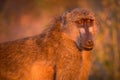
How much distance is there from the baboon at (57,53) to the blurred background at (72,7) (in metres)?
0.79

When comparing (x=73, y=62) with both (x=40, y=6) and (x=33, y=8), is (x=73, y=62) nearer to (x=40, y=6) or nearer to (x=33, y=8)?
(x=40, y=6)

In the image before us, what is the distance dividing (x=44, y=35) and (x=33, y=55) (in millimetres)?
293

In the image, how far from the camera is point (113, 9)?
33.7 ft

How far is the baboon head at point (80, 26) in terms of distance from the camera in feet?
21.4

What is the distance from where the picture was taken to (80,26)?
21.7 ft

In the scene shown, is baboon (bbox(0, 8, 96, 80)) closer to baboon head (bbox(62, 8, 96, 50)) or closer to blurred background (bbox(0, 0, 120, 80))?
baboon head (bbox(62, 8, 96, 50))

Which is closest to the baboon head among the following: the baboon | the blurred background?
the baboon

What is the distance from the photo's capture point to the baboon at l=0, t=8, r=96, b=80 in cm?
657

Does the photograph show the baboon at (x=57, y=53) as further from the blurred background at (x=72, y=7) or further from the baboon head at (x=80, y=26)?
the blurred background at (x=72, y=7)

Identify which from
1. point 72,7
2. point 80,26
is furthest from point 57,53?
point 72,7

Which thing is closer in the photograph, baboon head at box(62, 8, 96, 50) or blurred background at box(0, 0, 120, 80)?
baboon head at box(62, 8, 96, 50)

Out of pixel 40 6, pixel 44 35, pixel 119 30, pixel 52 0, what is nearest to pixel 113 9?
pixel 119 30

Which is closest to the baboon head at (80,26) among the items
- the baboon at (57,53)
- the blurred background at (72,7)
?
the baboon at (57,53)

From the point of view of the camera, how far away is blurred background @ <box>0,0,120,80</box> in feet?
32.8
